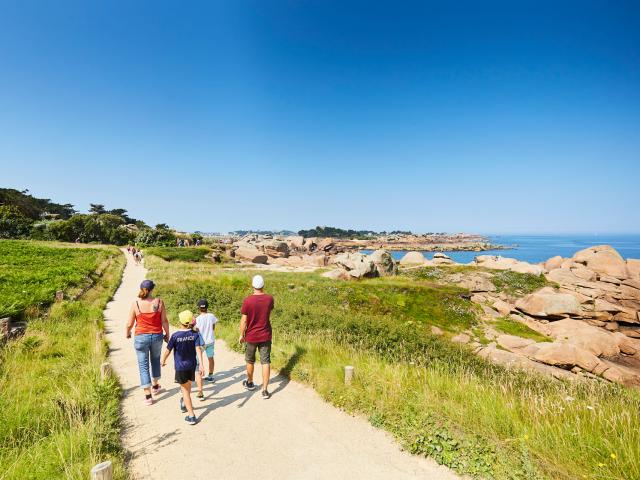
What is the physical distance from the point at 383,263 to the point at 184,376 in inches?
1314

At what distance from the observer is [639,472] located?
13.2ft

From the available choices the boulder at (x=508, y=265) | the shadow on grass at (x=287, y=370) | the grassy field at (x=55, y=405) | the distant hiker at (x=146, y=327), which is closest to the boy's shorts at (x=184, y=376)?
the distant hiker at (x=146, y=327)

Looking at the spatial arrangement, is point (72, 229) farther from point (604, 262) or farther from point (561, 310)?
point (604, 262)

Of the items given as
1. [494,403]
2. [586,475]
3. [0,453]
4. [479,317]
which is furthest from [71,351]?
[479,317]

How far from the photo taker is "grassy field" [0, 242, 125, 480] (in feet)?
14.8

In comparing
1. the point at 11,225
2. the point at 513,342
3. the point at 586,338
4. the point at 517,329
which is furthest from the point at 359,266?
the point at 11,225

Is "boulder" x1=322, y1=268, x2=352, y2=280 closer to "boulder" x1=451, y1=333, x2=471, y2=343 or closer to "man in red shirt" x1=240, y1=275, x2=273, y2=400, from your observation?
"boulder" x1=451, y1=333, x2=471, y2=343

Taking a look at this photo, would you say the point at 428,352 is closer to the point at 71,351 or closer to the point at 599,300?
the point at 71,351

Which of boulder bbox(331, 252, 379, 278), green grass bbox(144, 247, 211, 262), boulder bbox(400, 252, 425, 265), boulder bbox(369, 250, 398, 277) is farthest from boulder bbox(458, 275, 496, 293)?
green grass bbox(144, 247, 211, 262)

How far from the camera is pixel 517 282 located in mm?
37438

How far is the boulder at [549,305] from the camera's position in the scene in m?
26.6

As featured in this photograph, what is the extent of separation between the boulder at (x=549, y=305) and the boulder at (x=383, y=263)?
13841 mm

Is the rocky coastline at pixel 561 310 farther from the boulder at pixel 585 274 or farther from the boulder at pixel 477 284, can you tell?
the boulder at pixel 585 274

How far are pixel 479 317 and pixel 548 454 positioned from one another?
76.9ft
